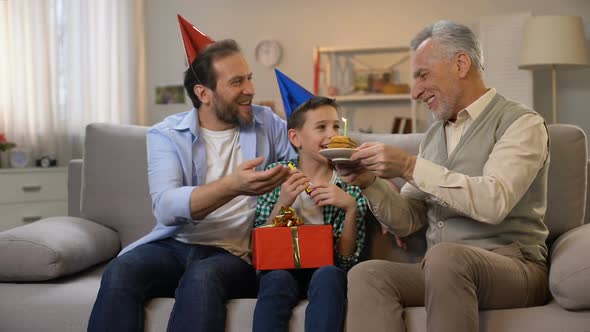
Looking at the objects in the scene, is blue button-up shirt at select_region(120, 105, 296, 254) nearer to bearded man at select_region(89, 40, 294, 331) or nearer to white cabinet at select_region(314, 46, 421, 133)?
bearded man at select_region(89, 40, 294, 331)

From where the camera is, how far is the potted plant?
4711 millimetres

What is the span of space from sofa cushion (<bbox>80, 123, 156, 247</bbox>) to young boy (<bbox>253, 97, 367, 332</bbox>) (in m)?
0.51

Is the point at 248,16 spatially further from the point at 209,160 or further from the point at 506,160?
the point at 506,160

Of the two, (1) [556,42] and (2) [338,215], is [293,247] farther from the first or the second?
(1) [556,42]

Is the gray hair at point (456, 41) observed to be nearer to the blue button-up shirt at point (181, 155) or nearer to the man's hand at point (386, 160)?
the man's hand at point (386, 160)

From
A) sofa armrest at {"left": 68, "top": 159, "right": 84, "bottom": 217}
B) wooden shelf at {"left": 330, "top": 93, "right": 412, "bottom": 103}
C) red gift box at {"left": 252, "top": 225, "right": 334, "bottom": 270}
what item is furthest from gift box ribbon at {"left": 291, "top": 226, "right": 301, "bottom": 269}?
wooden shelf at {"left": 330, "top": 93, "right": 412, "bottom": 103}

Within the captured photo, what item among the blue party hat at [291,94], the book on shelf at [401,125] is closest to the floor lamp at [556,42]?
the book on shelf at [401,125]

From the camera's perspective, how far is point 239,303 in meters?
1.96

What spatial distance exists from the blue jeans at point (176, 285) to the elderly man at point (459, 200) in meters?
0.37

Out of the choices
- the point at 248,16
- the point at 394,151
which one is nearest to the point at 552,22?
the point at 248,16

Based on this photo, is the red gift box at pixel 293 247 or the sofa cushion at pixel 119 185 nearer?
the red gift box at pixel 293 247

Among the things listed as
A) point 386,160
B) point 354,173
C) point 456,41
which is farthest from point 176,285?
point 456,41

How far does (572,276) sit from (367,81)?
12.2 ft

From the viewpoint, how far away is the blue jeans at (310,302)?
1.80 meters
